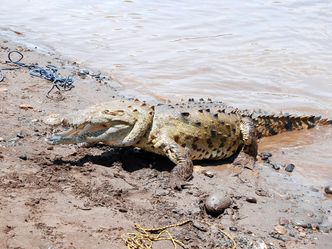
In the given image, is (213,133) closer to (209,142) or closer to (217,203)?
(209,142)

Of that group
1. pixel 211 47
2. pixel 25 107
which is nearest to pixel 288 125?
pixel 25 107

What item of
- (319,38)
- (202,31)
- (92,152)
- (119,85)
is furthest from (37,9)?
(92,152)

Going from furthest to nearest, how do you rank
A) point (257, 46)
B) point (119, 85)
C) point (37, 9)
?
1. point (37, 9)
2. point (257, 46)
3. point (119, 85)

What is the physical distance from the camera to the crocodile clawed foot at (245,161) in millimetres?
5930

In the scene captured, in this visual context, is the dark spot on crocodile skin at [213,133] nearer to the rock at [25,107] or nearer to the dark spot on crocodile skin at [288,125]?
the dark spot on crocodile skin at [288,125]

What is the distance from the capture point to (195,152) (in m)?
5.65

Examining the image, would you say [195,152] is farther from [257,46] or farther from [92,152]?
Result: [257,46]

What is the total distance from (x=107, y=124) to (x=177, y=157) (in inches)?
33.9

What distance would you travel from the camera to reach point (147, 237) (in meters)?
3.95

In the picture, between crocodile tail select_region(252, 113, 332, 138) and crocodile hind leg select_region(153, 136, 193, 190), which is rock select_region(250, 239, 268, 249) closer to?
crocodile hind leg select_region(153, 136, 193, 190)

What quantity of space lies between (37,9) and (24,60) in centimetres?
608

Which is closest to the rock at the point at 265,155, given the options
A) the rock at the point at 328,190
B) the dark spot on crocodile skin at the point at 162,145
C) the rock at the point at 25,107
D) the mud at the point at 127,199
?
the mud at the point at 127,199

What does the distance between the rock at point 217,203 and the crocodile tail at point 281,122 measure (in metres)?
2.21

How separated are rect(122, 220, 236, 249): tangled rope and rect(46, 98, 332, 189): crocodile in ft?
3.13
